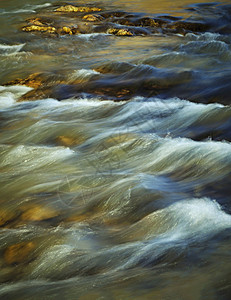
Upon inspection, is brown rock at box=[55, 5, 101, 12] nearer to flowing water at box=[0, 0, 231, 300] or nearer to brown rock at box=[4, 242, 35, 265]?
flowing water at box=[0, 0, 231, 300]

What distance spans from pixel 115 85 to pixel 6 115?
2.05m

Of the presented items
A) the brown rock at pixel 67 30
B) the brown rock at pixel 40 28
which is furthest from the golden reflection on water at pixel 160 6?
the brown rock at pixel 40 28

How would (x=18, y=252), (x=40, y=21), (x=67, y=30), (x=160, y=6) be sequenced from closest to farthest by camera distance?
(x=18, y=252)
(x=67, y=30)
(x=40, y=21)
(x=160, y=6)

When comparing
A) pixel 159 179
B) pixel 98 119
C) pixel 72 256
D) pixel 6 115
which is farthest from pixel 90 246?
pixel 6 115

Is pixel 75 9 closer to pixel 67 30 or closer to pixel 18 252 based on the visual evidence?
pixel 67 30

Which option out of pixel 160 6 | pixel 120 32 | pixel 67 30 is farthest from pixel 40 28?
pixel 160 6

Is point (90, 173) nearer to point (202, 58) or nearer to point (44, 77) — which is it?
point (44, 77)

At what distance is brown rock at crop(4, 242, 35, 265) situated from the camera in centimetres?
373

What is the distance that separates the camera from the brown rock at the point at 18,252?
3.73 meters

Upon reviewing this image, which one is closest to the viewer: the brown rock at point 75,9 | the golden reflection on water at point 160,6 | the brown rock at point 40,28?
the brown rock at point 40,28

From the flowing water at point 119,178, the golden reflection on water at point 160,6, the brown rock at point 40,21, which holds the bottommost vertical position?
the flowing water at point 119,178

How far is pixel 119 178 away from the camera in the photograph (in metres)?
4.93

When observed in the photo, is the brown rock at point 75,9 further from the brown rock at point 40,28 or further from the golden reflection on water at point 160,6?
the brown rock at point 40,28

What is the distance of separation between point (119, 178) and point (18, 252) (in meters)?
1.50
